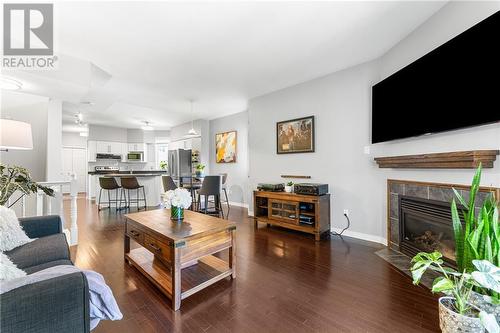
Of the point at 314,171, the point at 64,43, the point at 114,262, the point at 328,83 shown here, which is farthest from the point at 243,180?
the point at 64,43

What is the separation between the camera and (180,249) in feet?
5.76

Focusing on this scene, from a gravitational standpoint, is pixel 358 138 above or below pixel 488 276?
above

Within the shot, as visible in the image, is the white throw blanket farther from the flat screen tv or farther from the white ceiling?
the flat screen tv

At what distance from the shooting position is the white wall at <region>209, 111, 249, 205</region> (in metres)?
6.10

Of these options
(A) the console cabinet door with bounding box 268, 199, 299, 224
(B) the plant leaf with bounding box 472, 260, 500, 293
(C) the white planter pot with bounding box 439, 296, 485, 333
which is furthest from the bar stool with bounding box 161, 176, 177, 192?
(B) the plant leaf with bounding box 472, 260, 500, 293

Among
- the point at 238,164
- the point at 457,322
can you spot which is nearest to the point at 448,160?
the point at 457,322

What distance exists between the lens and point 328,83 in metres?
3.65

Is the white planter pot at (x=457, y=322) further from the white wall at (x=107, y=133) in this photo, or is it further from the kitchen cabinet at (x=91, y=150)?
the white wall at (x=107, y=133)

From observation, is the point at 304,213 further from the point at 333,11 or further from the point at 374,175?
A: the point at 333,11

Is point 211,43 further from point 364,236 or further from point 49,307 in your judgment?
point 364,236

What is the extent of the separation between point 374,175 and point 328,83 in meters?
1.65

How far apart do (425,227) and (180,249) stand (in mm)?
2648

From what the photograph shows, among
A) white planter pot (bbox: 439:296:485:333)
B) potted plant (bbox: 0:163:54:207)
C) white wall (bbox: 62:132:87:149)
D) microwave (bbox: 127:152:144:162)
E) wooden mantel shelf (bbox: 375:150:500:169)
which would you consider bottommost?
white planter pot (bbox: 439:296:485:333)

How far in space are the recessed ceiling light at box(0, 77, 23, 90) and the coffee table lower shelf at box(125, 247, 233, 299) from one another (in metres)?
2.84
